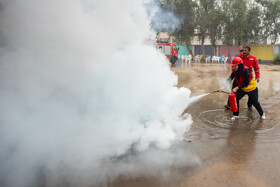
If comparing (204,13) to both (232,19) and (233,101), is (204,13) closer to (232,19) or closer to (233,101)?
(232,19)

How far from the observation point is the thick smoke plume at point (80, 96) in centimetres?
273

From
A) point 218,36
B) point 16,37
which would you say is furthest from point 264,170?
point 218,36

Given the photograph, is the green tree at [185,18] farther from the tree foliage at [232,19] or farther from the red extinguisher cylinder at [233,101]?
the red extinguisher cylinder at [233,101]

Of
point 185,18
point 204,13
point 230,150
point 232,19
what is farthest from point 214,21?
point 230,150

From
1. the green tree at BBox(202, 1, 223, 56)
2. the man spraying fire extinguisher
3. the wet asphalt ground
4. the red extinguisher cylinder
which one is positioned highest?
the green tree at BBox(202, 1, 223, 56)

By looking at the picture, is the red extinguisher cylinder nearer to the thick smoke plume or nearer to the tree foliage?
the thick smoke plume

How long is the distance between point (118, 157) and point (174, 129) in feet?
3.62

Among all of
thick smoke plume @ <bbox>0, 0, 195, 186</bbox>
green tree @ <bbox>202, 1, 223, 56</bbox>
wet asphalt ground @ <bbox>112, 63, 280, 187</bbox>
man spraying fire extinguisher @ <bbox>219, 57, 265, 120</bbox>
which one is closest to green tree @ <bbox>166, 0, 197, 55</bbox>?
green tree @ <bbox>202, 1, 223, 56</bbox>

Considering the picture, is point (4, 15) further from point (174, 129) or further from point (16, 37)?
point (174, 129)

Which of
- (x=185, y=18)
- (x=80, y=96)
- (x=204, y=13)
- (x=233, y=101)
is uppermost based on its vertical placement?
(x=204, y=13)

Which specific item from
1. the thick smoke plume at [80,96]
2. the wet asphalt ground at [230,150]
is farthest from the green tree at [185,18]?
the thick smoke plume at [80,96]

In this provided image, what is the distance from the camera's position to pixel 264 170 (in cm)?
302

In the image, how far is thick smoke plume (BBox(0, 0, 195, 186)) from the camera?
8.95ft

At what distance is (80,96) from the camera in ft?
10.5
